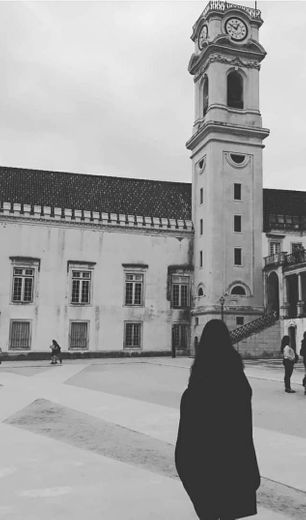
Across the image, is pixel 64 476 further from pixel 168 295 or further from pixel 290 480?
pixel 168 295

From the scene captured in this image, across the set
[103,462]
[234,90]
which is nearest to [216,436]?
[103,462]

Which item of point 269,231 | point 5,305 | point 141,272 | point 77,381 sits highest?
point 269,231

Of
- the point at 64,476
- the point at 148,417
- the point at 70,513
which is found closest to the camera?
the point at 70,513

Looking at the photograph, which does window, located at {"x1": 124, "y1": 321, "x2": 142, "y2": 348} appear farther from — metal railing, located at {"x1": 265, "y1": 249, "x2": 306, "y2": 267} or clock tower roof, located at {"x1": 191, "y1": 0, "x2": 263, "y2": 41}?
clock tower roof, located at {"x1": 191, "y1": 0, "x2": 263, "y2": 41}

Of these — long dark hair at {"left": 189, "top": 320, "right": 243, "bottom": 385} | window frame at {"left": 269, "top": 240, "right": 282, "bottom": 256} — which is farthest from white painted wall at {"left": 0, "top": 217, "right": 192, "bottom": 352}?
long dark hair at {"left": 189, "top": 320, "right": 243, "bottom": 385}

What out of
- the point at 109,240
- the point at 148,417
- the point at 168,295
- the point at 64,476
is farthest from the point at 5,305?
the point at 64,476

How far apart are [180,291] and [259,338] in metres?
8.13

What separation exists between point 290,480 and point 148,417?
5.35 m

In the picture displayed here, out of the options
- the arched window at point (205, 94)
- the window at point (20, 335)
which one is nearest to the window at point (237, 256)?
the arched window at point (205, 94)

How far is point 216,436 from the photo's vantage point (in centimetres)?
428

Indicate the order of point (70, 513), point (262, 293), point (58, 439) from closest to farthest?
point (70, 513), point (58, 439), point (262, 293)

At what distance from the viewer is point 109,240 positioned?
138ft

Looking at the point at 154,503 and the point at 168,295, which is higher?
the point at 168,295

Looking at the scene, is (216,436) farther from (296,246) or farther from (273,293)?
(296,246)
